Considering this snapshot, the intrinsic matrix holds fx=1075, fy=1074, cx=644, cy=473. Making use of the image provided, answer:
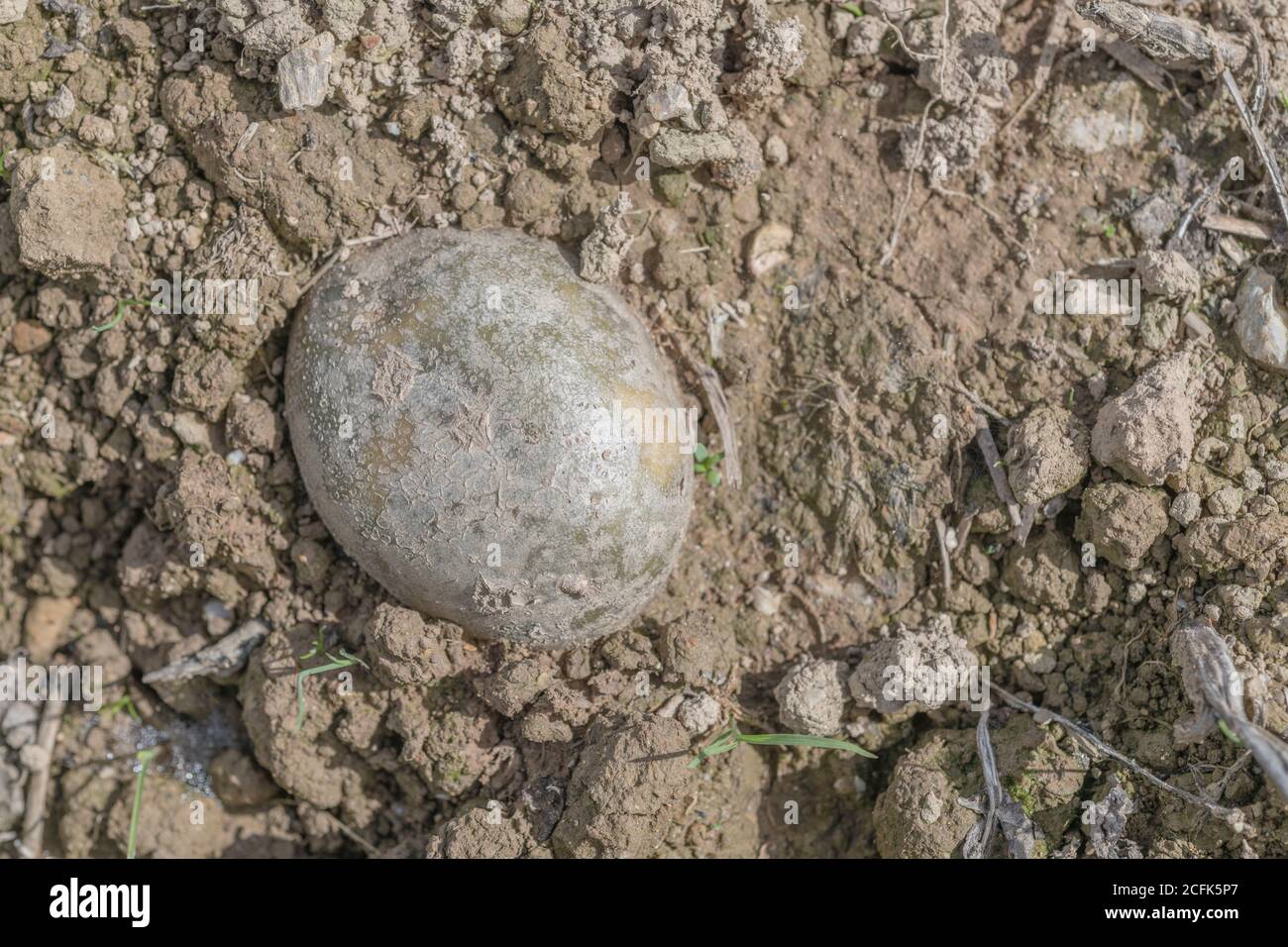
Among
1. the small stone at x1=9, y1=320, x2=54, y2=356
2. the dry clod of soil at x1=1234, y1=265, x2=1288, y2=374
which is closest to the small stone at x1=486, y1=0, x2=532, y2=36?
the small stone at x1=9, y1=320, x2=54, y2=356

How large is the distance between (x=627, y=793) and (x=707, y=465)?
1.09 meters

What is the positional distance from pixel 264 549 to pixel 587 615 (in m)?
1.11

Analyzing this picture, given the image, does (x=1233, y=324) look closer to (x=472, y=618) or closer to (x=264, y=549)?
(x=472, y=618)

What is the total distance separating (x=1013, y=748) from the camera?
3.28 m

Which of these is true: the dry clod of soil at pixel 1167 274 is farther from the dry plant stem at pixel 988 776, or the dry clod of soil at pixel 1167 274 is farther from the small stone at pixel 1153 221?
the dry plant stem at pixel 988 776

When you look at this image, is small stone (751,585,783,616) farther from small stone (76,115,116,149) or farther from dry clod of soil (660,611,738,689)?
small stone (76,115,116,149)

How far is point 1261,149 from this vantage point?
3.38 metres

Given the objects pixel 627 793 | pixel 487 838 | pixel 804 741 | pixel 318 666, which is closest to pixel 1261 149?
pixel 804 741

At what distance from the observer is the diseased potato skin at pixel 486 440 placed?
3.11 meters

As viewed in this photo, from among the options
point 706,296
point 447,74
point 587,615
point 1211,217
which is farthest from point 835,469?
point 447,74

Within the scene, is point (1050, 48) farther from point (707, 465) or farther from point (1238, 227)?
point (707, 465)

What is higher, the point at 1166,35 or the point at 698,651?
the point at 1166,35

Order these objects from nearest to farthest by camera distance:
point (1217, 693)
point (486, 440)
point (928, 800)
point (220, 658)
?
point (1217, 693) → point (486, 440) → point (928, 800) → point (220, 658)

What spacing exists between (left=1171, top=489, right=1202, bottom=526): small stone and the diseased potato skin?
1483 mm
